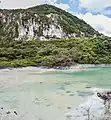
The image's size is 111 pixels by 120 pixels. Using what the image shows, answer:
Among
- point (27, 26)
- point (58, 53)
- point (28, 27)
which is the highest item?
point (27, 26)

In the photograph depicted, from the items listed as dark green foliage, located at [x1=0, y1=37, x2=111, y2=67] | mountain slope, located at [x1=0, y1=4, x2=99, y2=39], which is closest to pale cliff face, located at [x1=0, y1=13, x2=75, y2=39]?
mountain slope, located at [x1=0, y1=4, x2=99, y2=39]

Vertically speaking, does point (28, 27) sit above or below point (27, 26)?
below

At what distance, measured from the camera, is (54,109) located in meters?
25.6

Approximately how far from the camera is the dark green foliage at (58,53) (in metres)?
77.1

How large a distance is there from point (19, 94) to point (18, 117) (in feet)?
37.4

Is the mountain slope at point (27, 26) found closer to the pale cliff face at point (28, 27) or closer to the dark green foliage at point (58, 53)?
the pale cliff face at point (28, 27)

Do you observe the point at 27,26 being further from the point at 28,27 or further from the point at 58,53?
the point at 58,53

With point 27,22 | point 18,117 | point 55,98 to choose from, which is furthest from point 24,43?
point 18,117

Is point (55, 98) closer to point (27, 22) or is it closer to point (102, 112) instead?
point (102, 112)

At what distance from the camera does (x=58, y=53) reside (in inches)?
3354

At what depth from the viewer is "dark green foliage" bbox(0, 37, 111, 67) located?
77.1 m

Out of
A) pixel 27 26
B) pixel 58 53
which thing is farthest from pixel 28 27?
pixel 58 53

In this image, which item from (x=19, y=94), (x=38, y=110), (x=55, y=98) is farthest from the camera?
(x=19, y=94)

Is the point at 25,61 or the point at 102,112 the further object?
the point at 25,61
